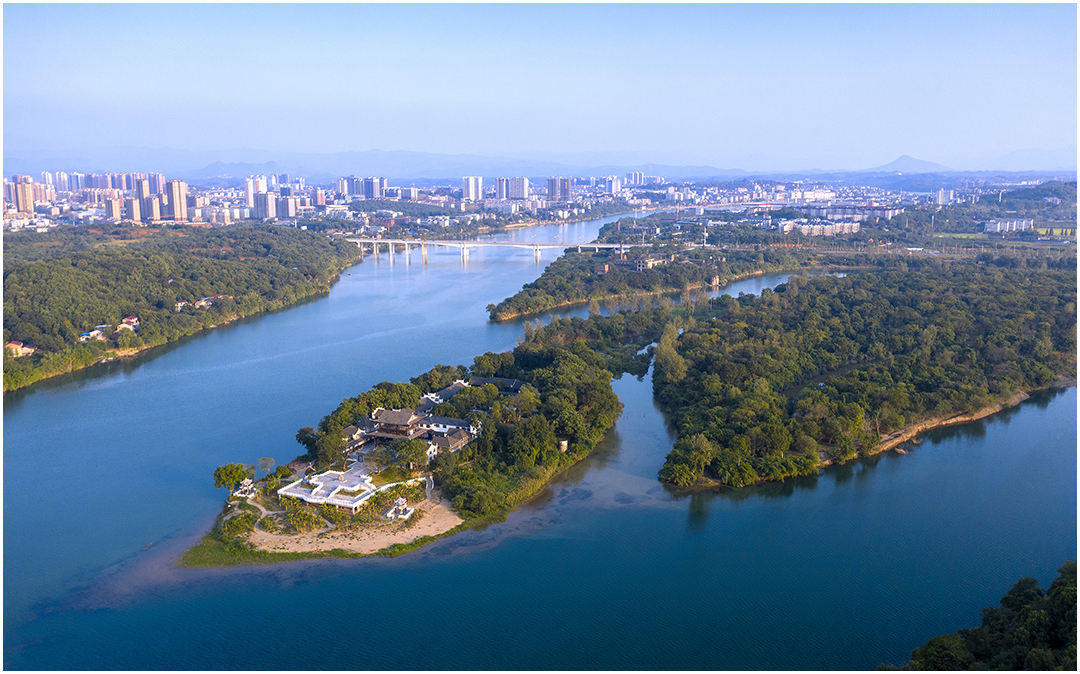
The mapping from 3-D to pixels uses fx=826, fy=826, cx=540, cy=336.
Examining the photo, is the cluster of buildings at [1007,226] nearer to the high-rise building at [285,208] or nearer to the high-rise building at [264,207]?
the high-rise building at [285,208]

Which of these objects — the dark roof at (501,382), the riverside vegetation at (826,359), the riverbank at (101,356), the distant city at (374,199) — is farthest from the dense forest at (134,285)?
the distant city at (374,199)

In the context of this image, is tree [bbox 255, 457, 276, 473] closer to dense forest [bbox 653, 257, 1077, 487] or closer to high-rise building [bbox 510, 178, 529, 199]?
dense forest [bbox 653, 257, 1077, 487]

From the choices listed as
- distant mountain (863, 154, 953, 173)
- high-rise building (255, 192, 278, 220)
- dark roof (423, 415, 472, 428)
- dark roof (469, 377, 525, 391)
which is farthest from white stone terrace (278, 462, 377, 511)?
distant mountain (863, 154, 953, 173)

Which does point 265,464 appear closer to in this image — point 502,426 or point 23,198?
point 502,426

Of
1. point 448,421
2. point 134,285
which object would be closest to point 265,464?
point 448,421

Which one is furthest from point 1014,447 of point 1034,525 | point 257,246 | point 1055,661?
point 257,246

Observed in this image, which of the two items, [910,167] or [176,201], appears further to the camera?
[910,167]
